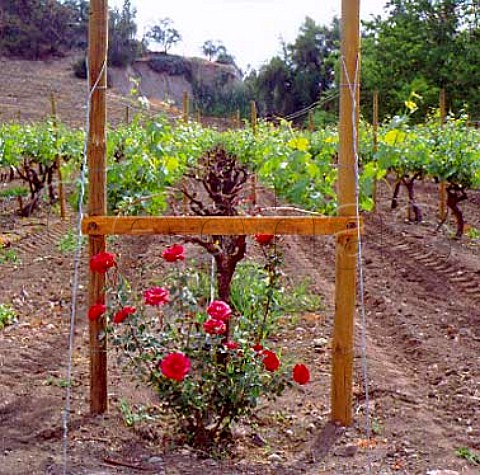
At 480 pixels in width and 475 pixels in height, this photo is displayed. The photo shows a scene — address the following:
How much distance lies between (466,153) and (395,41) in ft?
64.5

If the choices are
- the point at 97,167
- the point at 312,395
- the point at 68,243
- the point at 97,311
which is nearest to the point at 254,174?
the point at 68,243

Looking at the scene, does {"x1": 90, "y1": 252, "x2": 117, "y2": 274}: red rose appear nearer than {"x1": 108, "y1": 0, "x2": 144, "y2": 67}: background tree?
Yes

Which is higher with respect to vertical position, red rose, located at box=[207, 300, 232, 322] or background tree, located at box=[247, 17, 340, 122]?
background tree, located at box=[247, 17, 340, 122]

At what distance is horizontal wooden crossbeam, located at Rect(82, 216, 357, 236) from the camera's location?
3.71m

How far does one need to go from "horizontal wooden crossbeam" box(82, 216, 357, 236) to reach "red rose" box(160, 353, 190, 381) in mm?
698

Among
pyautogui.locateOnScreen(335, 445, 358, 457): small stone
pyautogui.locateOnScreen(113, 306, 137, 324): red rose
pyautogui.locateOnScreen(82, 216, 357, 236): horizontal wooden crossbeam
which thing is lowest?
pyautogui.locateOnScreen(335, 445, 358, 457): small stone

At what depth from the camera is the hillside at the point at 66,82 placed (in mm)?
32125

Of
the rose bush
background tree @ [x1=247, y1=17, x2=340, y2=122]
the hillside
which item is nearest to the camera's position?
the rose bush

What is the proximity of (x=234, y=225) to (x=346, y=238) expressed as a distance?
1.82 ft

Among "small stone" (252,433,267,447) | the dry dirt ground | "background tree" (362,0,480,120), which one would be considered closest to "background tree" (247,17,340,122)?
"background tree" (362,0,480,120)

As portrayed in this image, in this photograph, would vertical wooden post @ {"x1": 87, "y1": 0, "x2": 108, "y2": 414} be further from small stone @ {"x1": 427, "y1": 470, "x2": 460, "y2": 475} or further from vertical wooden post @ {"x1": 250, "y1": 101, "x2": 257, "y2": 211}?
vertical wooden post @ {"x1": 250, "y1": 101, "x2": 257, "y2": 211}

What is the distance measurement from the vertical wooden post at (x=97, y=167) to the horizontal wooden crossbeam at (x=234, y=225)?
0.74ft

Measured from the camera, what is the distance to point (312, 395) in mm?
4496

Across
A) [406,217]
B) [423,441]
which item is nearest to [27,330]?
[423,441]
